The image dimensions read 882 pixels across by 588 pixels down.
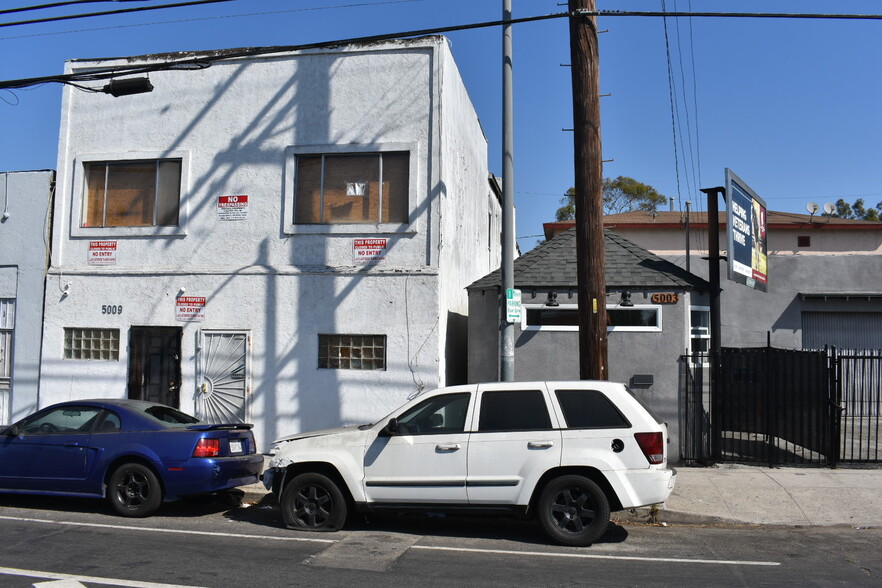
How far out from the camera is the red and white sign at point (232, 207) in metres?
13.1

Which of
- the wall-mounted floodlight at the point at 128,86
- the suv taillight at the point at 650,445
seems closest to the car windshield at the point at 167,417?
the wall-mounted floodlight at the point at 128,86

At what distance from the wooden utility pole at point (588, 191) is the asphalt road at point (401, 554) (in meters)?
2.36

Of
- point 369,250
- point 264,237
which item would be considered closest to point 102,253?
point 264,237

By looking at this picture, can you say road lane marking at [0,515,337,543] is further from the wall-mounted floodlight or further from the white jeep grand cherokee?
the wall-mounted floodlight

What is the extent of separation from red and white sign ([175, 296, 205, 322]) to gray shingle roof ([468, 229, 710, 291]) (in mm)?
4593

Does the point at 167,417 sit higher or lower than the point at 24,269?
lower

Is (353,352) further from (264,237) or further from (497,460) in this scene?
(497,460)

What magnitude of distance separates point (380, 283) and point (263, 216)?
2388 millimetres

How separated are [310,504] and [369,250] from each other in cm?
535

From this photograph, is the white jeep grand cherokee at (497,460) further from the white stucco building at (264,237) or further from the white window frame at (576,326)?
the white window frame at (576,326)

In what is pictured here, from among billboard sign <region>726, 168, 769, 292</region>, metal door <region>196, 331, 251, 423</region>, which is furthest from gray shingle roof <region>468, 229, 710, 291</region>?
metal door <region>196, 331, 251, 423</region>

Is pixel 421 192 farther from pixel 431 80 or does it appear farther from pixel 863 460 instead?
pixel 863 460

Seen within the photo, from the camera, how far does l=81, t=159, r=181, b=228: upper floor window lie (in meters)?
13.5

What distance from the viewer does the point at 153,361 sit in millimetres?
13297
